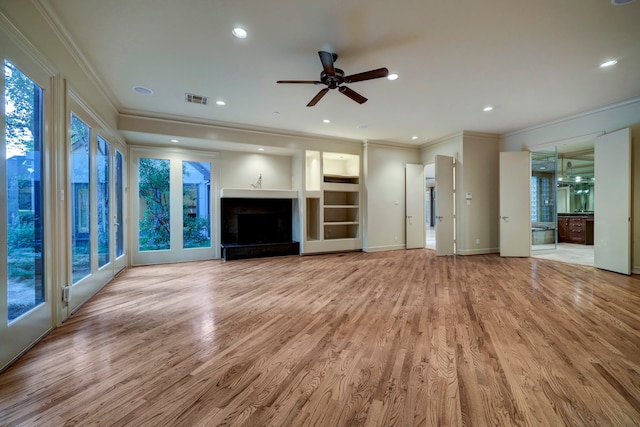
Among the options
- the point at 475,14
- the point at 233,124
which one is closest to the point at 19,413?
the point at 475,14

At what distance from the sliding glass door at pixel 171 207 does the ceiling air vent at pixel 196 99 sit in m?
1.92

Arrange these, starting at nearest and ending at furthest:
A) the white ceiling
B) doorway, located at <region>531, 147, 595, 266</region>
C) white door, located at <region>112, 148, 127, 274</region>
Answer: the white ceiling
white door, located at <region>112, 148, 127, 274</region>
doorway, located at <region>531, 147, 595, 266</region>

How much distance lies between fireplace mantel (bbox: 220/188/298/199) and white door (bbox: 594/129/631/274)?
6126 mm

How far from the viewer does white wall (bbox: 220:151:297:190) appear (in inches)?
263

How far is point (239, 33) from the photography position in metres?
2.88

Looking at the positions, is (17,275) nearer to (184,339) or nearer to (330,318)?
(184,339)

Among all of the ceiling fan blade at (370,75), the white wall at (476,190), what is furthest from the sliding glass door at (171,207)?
the white wall at (476,190)

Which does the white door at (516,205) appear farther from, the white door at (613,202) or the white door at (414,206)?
the white door at (414,206)

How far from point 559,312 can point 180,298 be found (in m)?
4.53

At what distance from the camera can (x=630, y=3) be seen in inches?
97.2

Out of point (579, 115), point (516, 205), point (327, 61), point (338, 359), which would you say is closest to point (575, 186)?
point (516, 205)

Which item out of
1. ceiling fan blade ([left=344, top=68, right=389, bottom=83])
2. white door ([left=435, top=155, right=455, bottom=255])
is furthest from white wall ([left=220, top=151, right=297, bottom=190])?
ceiling fan blade ([left=344, top=68, right=389, bottom=83])

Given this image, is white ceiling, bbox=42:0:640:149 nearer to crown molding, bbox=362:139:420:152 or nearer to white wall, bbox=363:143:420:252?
crown molding, bbox=362:139:420:152

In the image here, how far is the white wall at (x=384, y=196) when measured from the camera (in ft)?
24.1
